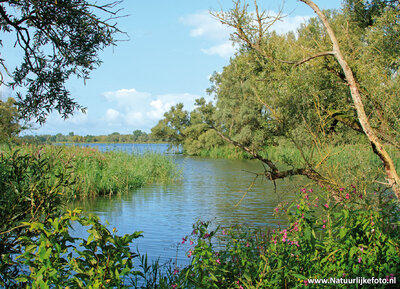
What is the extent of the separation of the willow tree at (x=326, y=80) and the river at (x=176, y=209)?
181 cm

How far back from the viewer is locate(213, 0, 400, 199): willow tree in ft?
19.6

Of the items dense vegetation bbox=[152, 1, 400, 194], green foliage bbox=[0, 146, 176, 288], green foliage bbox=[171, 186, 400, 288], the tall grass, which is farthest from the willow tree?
the tall grass

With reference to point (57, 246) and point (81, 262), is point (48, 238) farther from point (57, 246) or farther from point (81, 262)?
point (81, 262)

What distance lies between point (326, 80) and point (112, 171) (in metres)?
11.7

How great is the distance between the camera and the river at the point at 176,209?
1034cm

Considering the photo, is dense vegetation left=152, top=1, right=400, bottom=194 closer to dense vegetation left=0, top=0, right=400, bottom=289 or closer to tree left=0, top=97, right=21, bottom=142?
dense vegetation left=0, top=0, right=400, bottom=289

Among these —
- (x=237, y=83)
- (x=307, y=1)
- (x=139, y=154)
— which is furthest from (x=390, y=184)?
(x=237, y=83)

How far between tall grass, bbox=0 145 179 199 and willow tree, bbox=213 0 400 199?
28.4 feet

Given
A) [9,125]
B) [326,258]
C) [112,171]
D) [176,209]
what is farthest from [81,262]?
[112,171]

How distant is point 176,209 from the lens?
14.6m

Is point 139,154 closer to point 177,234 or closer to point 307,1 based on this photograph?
point 177,234

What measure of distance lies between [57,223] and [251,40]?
5.21 metres

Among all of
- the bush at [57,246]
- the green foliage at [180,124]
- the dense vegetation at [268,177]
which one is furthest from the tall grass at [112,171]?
the green foliage at [180,124]

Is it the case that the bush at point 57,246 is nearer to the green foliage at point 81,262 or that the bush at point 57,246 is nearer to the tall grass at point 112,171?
the green foliage at point 81,262
